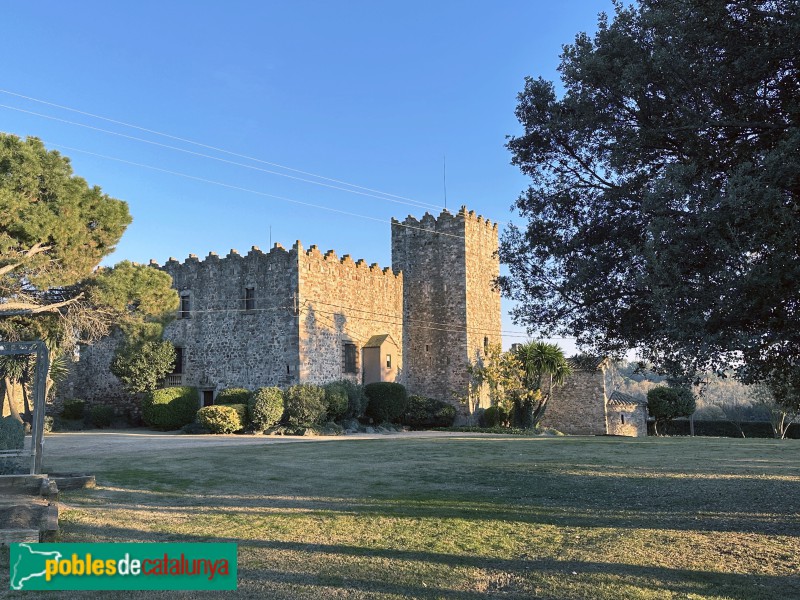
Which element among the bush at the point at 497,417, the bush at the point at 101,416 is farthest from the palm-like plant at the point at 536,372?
the bush at the point at 101,416

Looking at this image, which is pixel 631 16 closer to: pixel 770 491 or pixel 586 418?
pixel 770 491

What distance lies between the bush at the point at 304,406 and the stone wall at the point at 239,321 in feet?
5.84

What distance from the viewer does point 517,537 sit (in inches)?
283

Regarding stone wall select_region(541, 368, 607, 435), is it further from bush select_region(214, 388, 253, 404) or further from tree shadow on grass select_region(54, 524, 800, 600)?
tree shadow on grass select_region(54, 524, 800, 600)

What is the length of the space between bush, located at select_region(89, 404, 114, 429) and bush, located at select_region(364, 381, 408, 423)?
12269 millimetres

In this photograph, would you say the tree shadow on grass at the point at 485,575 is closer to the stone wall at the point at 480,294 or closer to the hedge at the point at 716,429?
the stone wall at the point at 480,294

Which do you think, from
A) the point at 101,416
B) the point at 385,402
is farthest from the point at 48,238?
the point at 101,416

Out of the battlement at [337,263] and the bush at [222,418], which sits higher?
the battlement at [337,263]

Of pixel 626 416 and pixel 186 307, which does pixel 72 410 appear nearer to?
pixel 186 307

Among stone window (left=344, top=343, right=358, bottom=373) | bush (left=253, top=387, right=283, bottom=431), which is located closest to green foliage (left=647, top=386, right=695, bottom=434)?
stone window (left=344, top=343, right=358, bottom=373)

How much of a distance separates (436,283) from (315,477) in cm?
2328

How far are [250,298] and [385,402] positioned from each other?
768cm

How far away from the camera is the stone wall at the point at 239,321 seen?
94.4 ft

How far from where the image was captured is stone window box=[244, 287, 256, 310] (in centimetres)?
2992
